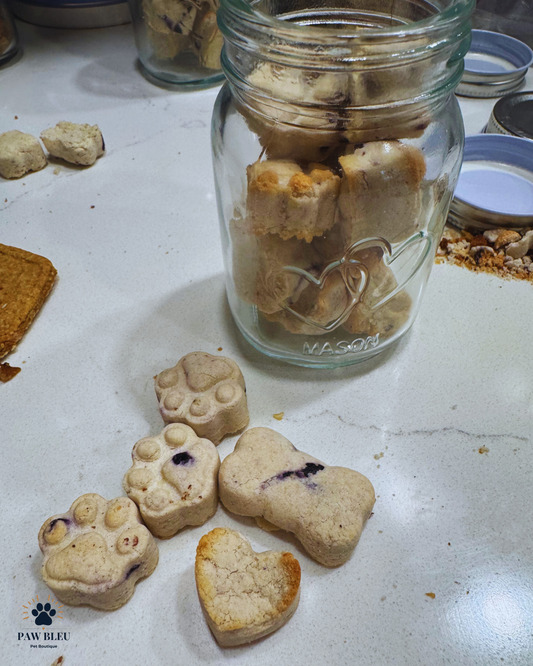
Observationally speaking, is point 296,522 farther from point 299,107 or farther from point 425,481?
point 299,107

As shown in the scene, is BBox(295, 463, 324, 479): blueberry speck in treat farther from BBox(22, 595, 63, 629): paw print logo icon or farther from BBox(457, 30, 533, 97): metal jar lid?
BBox(457, 30, 533, 97): metal jar lid

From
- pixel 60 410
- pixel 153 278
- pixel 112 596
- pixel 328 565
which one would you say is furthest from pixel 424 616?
pixel 153 278

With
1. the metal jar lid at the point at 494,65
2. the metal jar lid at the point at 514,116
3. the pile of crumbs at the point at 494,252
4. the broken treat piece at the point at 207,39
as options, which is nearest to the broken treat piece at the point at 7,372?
the pile of crumbs at the point at 494,252

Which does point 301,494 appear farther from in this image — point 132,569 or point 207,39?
point 207,39

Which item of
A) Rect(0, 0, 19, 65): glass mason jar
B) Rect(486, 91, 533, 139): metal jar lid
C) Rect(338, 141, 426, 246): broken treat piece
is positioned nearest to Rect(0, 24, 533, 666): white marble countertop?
Rect(338, 141, 426, 246): broken treat piece

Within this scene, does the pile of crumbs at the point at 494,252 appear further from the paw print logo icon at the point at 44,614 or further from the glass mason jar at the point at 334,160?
the paw print logo icon at the point at 44,614

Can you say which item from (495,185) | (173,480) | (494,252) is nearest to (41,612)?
(173,480)
